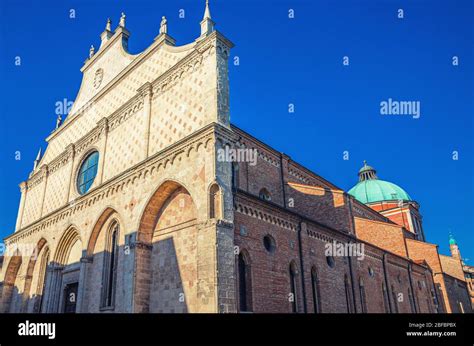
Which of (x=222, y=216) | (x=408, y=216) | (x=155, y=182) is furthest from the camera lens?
(x=408, y=216)

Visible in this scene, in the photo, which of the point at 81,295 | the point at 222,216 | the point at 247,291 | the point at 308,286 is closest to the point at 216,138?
the point at 222,216

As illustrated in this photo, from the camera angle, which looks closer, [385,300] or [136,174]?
[136,174]

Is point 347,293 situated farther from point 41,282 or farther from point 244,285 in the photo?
point 41,282

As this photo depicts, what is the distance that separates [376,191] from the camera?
137 ft

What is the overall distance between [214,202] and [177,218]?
240 cm

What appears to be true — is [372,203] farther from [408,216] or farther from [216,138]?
[216,138]

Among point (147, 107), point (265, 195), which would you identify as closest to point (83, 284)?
point (147, 107)

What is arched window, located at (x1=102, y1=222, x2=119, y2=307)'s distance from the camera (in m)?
14.7

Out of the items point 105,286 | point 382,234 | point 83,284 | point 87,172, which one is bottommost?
point 105,286

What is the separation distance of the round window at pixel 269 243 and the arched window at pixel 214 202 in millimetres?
3223

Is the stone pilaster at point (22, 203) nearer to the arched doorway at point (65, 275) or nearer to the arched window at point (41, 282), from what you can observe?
the arched window at point (41, 282)

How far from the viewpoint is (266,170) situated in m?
18.9

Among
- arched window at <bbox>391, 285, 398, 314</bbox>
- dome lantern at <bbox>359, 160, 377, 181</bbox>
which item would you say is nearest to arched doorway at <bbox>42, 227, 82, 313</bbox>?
arched window at <bbox>391, 285, 398, 314</bbox>
